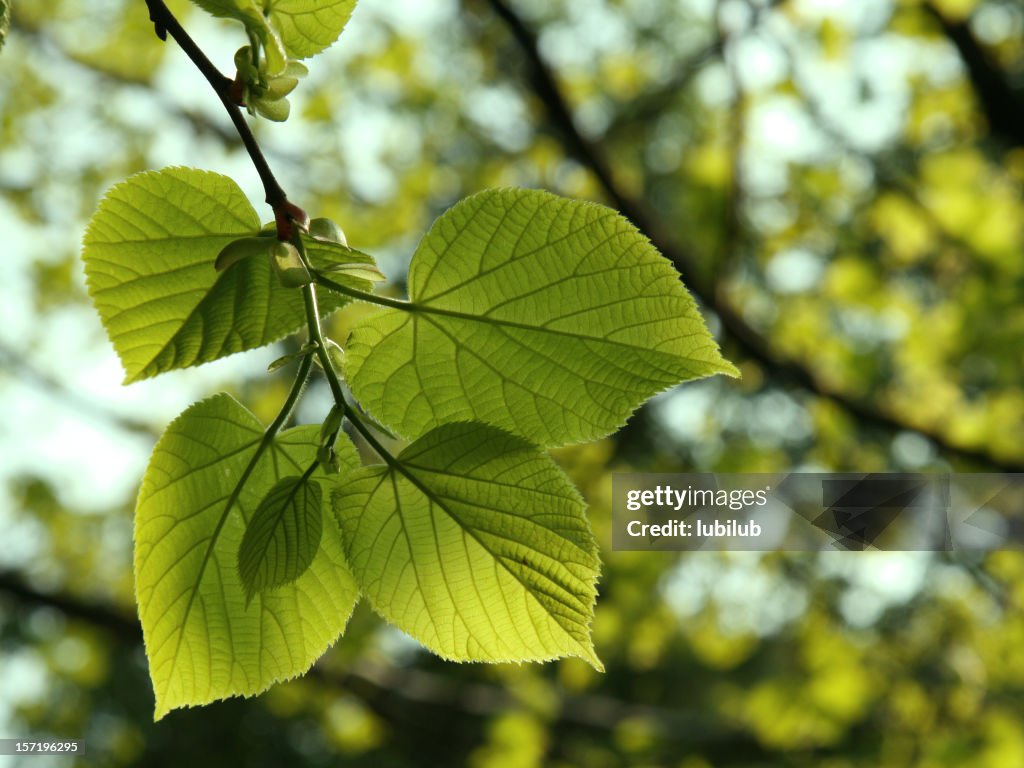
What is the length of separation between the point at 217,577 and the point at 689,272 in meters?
1.98

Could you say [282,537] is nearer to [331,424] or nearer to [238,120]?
[331,424]

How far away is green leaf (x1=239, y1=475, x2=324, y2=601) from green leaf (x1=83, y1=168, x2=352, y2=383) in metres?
0.07

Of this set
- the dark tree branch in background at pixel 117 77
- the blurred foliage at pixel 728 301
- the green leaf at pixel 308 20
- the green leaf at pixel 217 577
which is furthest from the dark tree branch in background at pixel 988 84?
the green leaf at pixel 217 577

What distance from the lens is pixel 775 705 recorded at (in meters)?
3.43

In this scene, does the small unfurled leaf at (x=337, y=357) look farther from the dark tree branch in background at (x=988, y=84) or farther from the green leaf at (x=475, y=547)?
the dark tree branch in background at (x=988, y=84)

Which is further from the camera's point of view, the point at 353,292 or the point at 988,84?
the point at 988,84

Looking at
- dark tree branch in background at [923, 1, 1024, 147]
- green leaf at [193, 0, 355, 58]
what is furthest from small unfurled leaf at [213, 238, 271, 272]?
dark tree branch in background at [923, 1, 1024, 147]

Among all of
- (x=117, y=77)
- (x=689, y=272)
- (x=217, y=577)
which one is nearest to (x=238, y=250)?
(x=217, y=577)

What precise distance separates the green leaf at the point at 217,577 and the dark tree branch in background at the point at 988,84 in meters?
2.68

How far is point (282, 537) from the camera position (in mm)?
385

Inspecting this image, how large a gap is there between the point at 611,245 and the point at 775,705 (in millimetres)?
3413

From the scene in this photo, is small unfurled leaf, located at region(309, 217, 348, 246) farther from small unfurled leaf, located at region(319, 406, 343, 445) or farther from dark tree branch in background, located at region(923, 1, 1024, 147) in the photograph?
dark tree branch in background, located at region(923, 1, 1024, 147)

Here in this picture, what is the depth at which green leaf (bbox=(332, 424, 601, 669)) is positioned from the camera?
1.28 feet

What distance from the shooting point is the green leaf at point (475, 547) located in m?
0.39
